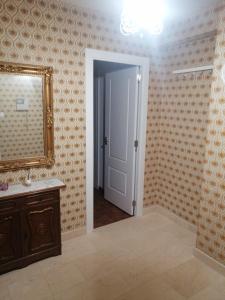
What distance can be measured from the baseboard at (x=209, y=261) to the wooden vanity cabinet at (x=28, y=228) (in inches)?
61.2

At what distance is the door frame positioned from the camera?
276 cm

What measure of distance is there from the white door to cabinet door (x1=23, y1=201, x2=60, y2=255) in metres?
1.37

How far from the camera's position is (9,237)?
2.28 meters

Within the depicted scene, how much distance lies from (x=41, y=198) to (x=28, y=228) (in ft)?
1.05

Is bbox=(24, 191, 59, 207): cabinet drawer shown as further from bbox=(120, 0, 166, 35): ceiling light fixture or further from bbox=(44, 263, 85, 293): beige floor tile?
bbox=(120, 0, 166, 35): ceiling light fixture

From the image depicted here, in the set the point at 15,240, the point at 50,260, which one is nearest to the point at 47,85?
the point at 15,240

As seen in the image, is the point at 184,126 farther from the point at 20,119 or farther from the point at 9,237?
the point at 9,237

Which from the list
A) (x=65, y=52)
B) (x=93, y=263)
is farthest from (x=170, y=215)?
(x=65, y=52)

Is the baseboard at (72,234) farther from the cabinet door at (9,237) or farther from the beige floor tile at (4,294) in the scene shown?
the beige floor tile at (4,294)

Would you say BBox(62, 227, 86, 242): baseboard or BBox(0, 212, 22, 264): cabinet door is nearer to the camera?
BBox(0, 212, 22, 264): cabinet door

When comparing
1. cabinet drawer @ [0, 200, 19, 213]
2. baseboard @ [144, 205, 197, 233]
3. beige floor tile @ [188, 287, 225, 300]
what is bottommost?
beige floor tile @ [188, 287, 225, 300]

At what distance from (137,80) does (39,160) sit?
1.68 m

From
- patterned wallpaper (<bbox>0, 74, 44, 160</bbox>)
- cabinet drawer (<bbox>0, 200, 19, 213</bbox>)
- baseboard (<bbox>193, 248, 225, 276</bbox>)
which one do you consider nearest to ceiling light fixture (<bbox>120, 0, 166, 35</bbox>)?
patterned wallpaper (<bbox>0, 74, 44, 160</bbox>)

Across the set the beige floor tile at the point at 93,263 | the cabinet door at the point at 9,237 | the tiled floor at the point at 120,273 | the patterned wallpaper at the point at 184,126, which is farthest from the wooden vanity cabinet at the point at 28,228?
the patterned wallpaper at the point at 184,126
